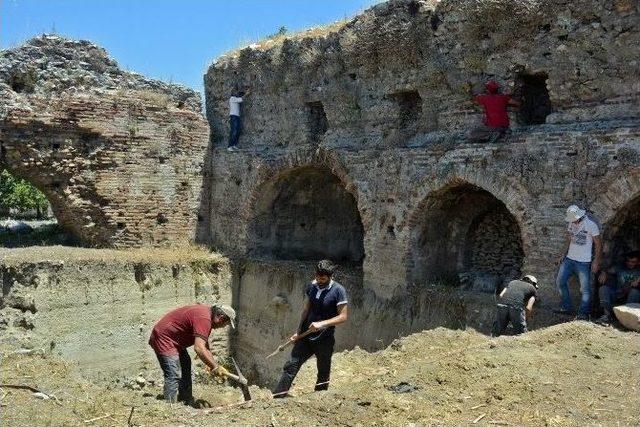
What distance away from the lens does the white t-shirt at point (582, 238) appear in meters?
8.24

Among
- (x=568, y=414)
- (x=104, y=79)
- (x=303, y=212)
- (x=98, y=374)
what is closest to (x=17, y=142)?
(x=104, y=79)

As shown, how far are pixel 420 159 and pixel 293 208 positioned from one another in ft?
14.7

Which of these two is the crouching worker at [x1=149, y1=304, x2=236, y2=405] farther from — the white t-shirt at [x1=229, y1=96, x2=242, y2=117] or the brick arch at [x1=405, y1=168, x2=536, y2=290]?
the white t-shirt at [x1=229, y1=96, x2=242, y2=117]

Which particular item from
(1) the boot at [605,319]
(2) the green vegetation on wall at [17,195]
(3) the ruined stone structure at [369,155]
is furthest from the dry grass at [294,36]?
(2) the green vegetation on wall at [17,195]

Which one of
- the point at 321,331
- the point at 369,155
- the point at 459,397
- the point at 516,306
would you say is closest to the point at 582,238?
the point at 516,306

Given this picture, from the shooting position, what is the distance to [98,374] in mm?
12133

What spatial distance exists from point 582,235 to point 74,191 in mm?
9740

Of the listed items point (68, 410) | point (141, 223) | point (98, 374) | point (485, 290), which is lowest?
point (98, 374)

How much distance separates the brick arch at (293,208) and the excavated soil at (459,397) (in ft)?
22.1

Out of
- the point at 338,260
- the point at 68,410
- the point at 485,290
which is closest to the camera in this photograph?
the point at 68,410

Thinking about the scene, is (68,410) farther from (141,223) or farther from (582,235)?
(141,223)

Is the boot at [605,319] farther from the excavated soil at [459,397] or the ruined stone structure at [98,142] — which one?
the ruined stone structure at [98,142]

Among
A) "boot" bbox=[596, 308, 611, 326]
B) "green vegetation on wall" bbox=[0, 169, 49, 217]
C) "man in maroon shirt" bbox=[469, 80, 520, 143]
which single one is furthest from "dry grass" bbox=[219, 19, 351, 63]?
"green vegetation on wall" bbox=[0, 169, 49, 217]

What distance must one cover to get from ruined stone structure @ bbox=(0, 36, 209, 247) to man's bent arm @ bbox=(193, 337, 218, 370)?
24.7 ft
